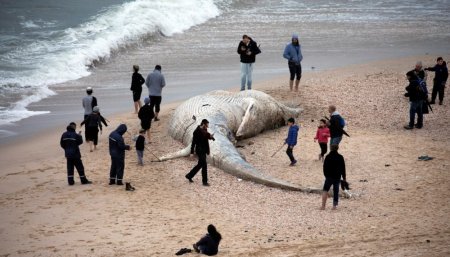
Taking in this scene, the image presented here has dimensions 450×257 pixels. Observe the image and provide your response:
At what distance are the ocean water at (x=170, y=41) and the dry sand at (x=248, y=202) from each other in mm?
4179

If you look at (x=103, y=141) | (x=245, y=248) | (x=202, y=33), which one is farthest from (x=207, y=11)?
(x=245, y=248)

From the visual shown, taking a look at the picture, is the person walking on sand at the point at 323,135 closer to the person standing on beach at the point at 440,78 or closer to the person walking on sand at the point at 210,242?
the person standing on beach at the point at 440,78

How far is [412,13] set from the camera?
126 ft

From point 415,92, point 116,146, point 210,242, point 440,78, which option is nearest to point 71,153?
point 116,146

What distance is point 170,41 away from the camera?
33188 millimetres

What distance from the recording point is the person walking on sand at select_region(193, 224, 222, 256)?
12.2m

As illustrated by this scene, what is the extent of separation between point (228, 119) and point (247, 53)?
312cm

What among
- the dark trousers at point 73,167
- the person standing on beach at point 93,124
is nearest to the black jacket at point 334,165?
the dark trousers at point 73,167

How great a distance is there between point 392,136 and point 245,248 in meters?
7.70

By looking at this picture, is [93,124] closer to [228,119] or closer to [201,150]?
[201,150]

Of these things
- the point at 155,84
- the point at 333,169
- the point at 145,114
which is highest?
the point at 155,84

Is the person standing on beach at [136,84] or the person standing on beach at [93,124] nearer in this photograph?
the person standing on beach at [93,124]

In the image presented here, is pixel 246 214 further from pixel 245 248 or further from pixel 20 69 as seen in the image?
pixel 20 69

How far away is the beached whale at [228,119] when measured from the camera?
1731cm
